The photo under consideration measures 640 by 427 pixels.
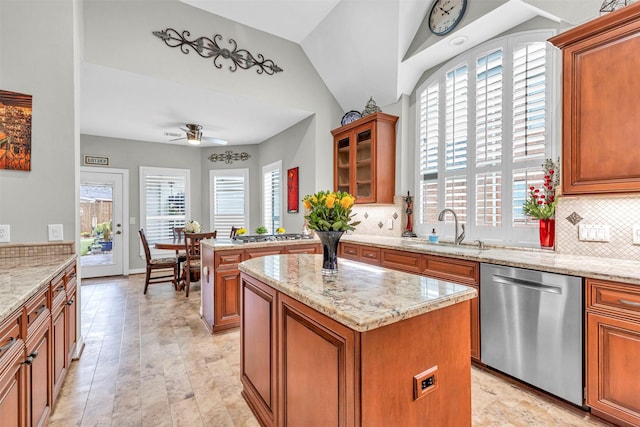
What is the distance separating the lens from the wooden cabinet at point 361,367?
1009 millimetres

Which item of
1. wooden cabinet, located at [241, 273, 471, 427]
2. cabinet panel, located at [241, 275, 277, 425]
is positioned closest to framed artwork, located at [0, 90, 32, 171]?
cabinet panel, located at [241, 275, 277, 425]

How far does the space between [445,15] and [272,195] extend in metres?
4.04

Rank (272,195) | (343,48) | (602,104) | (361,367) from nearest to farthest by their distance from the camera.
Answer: (361,367) < (602,104) < (343,48) < (272,195)

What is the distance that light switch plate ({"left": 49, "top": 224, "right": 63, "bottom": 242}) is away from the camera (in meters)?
2.33

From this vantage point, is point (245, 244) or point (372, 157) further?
point (372, 157)

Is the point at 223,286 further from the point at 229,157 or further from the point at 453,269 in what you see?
the point at 229,157

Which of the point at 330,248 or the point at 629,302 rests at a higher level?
the point at 330,248

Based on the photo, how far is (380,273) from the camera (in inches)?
65.0

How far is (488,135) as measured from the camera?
3.04 m

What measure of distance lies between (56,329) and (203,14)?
3474 mm

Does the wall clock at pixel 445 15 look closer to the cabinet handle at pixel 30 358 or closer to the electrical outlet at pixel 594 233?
the electrical outlet at pixel 594 233

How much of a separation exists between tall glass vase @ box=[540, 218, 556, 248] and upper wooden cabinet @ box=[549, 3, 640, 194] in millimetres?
471

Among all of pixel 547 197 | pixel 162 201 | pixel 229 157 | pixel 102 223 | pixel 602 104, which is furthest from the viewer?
pixel 229 157

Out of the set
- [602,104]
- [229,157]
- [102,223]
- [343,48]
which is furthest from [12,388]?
[229,157]
